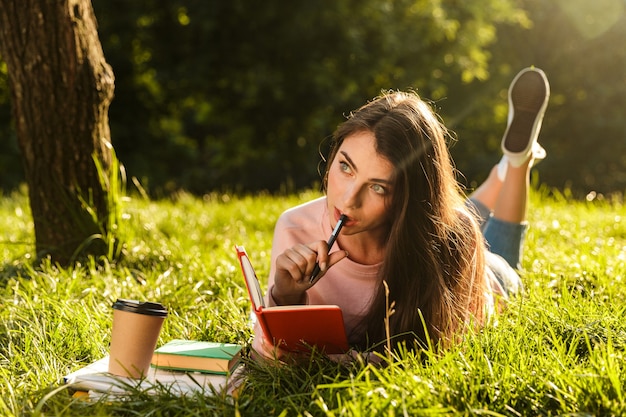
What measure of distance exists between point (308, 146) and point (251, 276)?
30.4 ft

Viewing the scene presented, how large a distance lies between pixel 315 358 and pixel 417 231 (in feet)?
2.04

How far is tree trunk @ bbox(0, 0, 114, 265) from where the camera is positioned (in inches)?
169

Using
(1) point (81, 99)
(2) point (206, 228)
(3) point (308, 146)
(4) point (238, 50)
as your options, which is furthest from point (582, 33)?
(1) point (81, 99)

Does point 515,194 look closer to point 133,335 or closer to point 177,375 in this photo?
point 177,375

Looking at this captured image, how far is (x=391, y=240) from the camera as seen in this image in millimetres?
2785

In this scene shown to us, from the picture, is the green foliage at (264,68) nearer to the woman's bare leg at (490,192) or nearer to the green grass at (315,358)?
the green grass at (315,358)

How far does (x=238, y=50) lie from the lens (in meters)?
10.5

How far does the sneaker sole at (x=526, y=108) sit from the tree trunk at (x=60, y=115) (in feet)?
8.32

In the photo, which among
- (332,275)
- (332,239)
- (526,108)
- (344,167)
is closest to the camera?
(332,239)

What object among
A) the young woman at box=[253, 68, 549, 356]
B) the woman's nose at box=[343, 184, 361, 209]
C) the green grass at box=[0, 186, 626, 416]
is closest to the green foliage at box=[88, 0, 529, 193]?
the green grass at box=[0, 186, 626, 416]

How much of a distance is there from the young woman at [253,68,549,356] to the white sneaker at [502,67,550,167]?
1345 millimetres

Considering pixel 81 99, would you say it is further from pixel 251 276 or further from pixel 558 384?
pixel 558 384

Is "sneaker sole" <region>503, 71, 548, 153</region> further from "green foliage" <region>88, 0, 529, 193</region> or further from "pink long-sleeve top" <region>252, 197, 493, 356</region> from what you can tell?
"green foliage" <region>88, 0, 529, 193</region>

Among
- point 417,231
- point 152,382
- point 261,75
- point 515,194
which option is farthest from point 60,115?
point 261,75
